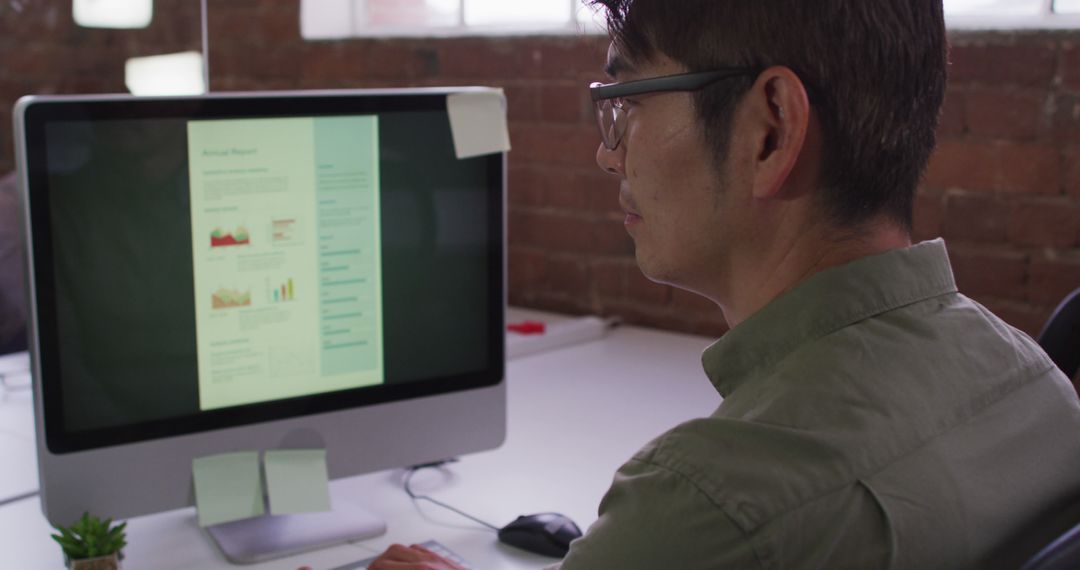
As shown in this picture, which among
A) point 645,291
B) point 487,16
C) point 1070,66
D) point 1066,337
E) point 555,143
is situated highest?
point 487,16

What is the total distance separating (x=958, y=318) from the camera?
938mm

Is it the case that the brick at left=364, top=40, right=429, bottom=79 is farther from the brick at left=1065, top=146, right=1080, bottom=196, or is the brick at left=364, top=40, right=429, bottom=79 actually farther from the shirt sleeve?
the shirt sleeve

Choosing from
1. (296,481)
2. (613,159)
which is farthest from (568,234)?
(613,159)

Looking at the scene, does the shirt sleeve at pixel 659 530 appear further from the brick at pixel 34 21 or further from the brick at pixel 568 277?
the brick at pixel 34 21

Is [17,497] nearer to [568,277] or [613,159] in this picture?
[613,159]

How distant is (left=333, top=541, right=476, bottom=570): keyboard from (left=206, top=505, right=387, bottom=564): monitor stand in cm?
7

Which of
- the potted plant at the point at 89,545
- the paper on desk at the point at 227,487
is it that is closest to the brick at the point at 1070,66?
the paper on desk at the point at 227,487

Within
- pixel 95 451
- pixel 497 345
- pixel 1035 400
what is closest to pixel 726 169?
pixel 1035 400

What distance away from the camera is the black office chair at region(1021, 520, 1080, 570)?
710mm

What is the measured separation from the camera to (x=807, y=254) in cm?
98

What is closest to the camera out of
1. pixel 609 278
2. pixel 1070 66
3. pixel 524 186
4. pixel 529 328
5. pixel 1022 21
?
pixel 1070 66

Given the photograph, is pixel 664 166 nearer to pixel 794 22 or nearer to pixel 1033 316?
pixel 794 22

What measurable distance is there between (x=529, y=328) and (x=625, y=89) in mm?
1275

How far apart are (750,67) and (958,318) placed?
269 millimetres
